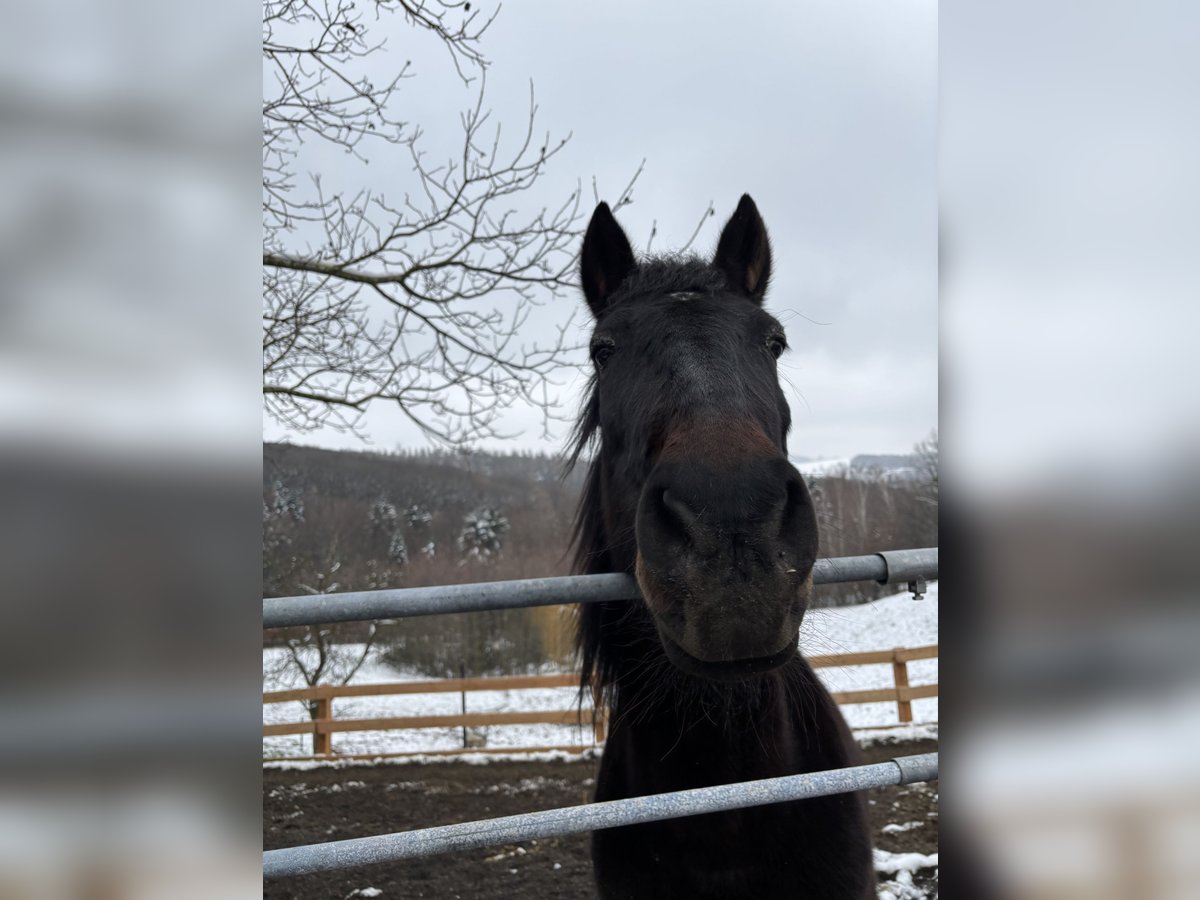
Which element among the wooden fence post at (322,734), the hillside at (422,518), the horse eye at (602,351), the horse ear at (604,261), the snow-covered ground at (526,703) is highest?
the horse ear at (604,261)

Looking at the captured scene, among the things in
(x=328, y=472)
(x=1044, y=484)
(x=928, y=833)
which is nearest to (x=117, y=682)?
(x=1044, y=484)

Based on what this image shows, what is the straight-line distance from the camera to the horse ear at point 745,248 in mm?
2639

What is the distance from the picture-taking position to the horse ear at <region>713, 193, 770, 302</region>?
2639mm

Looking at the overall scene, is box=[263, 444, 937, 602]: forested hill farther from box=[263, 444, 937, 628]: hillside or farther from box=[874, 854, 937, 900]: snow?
box=[874, 854, 937, 900]: snow

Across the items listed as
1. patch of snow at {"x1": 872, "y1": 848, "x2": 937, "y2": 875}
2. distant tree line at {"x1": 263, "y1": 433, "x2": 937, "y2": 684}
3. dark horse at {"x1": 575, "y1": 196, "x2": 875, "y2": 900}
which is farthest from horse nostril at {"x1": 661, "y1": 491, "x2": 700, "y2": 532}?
distant tree line at {"x1": 263, "y1": 433, "x2": 937, "y2": 684}

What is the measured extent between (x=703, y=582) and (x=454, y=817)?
6634 mm

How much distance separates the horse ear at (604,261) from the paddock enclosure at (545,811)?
128cm

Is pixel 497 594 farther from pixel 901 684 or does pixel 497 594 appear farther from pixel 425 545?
pixel 425 545

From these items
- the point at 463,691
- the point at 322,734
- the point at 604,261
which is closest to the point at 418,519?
the point at 322,734

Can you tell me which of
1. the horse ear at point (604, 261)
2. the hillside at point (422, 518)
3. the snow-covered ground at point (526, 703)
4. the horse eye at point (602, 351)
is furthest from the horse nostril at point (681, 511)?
the snow-covered ground at point (526, 703)

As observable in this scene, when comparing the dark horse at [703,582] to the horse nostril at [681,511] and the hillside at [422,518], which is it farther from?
the hillside at [422,518]

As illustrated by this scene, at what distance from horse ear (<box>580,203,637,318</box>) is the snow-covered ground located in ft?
23.8

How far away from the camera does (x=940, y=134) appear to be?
0.63m

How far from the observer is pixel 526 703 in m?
19.8
